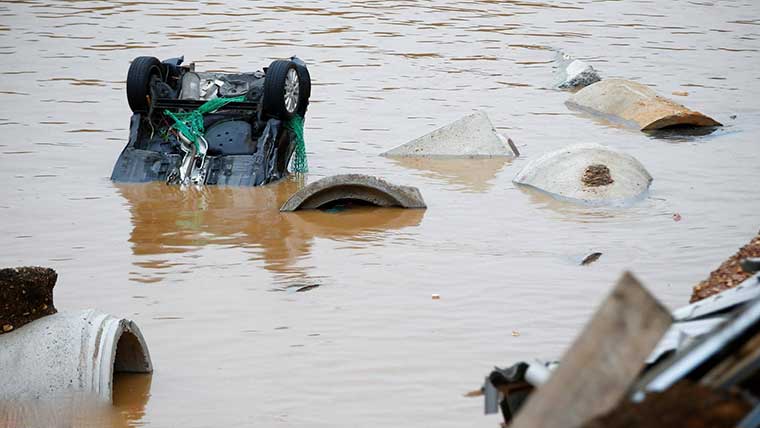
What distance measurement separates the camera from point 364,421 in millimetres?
5738

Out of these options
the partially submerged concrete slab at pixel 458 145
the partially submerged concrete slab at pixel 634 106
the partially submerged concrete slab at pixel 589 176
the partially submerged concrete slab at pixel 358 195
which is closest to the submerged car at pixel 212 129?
the partially submerged concrete slab at pixel 358 195

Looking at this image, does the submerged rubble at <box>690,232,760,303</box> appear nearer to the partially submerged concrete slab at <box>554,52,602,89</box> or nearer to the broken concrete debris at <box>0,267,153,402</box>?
the broken concrete debris at <box>0,267,153,402</box>

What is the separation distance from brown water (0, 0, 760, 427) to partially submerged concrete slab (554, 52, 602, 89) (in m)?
0.34

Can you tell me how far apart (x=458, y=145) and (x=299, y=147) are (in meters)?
2.10

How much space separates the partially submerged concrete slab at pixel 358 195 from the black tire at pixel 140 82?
70.9 inches

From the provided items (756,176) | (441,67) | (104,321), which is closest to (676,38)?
(441,67)

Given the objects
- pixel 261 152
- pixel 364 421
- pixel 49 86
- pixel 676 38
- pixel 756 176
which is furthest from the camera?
pixel 676 38

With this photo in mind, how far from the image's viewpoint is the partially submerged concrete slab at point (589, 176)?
1071cm

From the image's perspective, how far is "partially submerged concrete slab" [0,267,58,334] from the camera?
5555 millimetres

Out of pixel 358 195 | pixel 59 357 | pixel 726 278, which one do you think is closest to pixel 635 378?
pixel 726 278

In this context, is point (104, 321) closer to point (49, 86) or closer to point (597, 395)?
point (597, 395)

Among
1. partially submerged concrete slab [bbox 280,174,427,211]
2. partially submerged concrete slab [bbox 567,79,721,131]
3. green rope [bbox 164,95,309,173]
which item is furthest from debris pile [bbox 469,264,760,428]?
partially submerged concrete slab [bbox 567,79,721,131]

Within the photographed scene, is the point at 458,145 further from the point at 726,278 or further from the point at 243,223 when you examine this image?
the point at 726,278

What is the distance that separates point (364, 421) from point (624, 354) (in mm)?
3205
